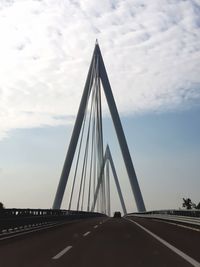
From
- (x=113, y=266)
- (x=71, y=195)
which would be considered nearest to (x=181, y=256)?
(x=113, y=266)

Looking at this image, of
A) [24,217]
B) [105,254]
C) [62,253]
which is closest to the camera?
[105,254]

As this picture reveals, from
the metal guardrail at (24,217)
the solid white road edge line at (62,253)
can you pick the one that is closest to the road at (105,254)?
the solid white road edge line at (62,253)

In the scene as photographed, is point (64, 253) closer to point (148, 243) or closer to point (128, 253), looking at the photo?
point (128, 253)

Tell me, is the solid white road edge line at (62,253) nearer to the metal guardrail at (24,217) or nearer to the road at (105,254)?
the road at (105,254)

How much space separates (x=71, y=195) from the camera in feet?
171

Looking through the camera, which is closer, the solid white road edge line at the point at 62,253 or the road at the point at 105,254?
the road at the point at 105,254

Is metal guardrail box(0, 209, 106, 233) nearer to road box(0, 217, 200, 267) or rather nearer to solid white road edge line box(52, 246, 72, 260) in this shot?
road box(0, 217, 200, 267)

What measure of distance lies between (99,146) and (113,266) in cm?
4830

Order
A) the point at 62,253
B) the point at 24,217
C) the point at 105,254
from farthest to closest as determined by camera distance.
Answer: the point at 24,217
the point at 62,253
the point at 105,254

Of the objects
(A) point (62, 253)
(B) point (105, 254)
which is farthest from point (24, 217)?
(B) point (105, 254)

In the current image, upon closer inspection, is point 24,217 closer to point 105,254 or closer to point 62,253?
point 62,253

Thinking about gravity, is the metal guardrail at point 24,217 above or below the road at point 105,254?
above

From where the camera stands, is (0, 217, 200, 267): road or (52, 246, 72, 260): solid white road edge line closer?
(0, 217, 200, 267): road

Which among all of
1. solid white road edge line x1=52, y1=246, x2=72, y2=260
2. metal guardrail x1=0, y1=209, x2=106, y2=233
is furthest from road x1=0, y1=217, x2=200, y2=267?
Result: metal guardrail x1=0, y1=209, x2=106, y2=233
